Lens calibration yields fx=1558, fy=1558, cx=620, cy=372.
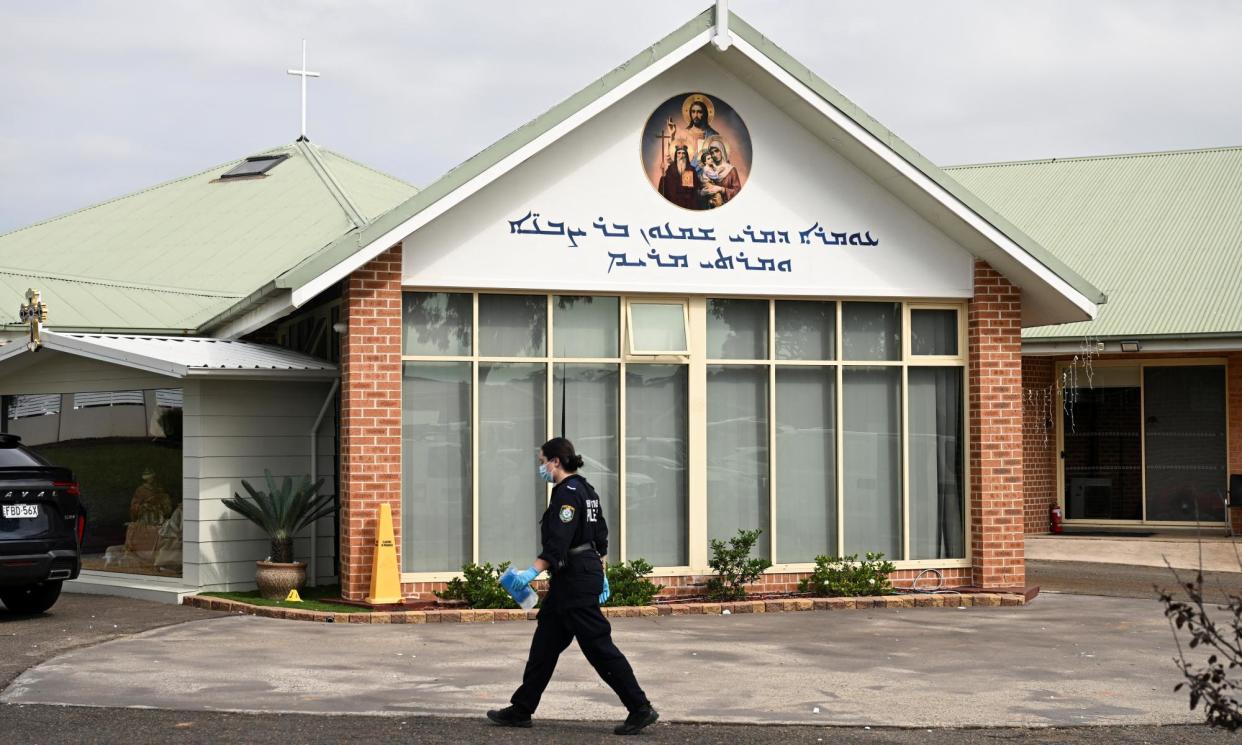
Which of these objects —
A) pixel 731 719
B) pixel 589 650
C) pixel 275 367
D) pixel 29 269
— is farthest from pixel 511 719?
pixel 29 269

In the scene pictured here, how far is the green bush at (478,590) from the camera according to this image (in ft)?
48.2

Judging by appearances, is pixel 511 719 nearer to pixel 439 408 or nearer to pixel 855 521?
pixel 439 408

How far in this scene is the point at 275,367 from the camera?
15.6 m

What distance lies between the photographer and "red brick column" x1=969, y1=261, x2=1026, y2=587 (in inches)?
640

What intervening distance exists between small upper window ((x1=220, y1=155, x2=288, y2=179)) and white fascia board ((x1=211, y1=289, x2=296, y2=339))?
8339 millimetres

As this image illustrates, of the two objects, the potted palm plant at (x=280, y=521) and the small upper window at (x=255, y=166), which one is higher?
the small upper window at (x=255, y=166)

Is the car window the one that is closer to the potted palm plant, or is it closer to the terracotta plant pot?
the potted palm plant

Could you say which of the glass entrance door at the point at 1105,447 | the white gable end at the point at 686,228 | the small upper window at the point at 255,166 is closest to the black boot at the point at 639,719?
the white gable end at the point at 686,228

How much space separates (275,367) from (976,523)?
7.41m

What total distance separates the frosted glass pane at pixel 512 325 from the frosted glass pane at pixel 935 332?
4020mm

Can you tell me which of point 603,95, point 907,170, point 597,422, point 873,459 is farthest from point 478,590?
point 907,170

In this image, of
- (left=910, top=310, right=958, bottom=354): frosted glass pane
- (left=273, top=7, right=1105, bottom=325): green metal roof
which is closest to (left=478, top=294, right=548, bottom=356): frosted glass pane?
(left=273, top=7, right=1105, bottom=325): green metal roof

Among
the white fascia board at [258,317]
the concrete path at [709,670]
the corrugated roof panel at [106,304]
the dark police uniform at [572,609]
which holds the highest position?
the corrugated roof panel at [106,304]

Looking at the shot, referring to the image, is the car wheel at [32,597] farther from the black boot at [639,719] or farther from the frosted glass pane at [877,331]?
the frosted glass pane at [877,331]
